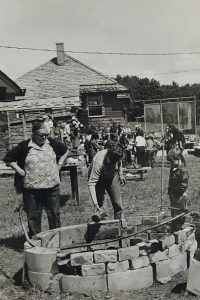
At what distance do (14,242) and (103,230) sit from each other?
5.71 ft

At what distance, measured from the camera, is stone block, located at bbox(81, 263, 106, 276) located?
4.86 meters

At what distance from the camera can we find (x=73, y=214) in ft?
28.5

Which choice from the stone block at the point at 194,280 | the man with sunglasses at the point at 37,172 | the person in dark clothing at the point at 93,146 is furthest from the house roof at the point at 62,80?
the stone block at the point at 194,280

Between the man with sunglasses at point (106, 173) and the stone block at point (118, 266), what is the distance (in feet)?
3.15

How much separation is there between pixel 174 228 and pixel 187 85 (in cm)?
9884

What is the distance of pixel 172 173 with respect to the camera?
6965 millimetres

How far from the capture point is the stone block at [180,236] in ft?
17.6

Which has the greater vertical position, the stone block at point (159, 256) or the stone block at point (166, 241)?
the stone block at point (166, 241)

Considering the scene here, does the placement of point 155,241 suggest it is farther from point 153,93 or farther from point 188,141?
point 153,93

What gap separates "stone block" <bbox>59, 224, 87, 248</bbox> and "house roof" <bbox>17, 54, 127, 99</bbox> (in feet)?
78.3

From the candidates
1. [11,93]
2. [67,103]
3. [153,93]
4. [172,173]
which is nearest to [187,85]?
[153,93]

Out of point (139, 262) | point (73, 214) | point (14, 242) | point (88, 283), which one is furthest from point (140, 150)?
point (88, 283)

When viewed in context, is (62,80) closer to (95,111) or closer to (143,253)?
(95,111)

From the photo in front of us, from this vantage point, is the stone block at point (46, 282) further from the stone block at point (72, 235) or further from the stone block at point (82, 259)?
the stone block at point (72, 235)
